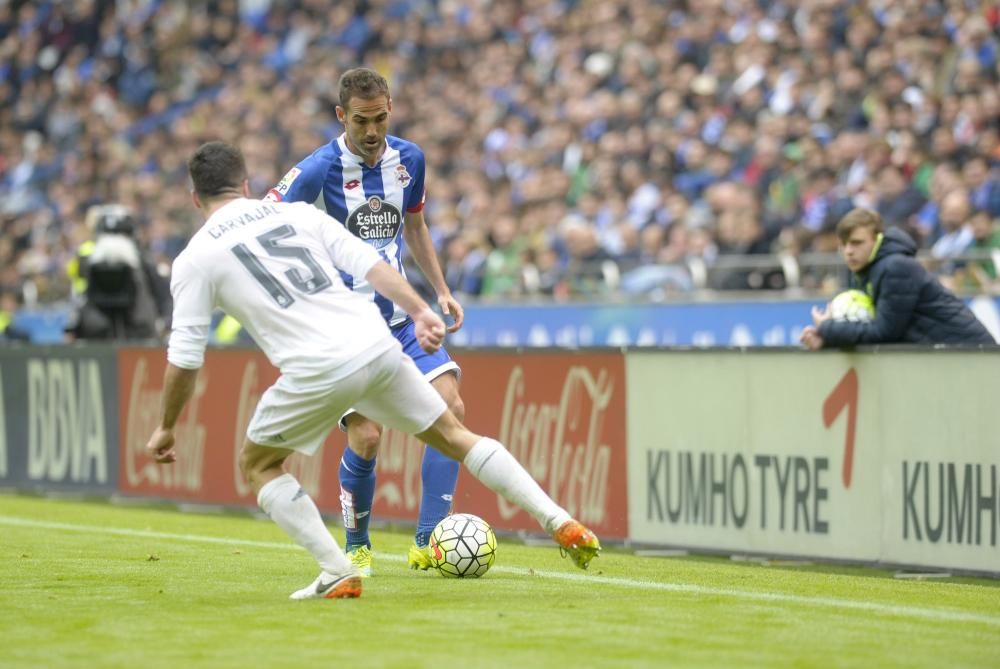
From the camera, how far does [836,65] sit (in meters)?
18.7

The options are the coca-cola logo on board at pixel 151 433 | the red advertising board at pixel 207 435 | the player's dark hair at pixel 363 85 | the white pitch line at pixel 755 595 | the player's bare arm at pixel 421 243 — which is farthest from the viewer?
the coca-cola logo on board at pixel 151 433

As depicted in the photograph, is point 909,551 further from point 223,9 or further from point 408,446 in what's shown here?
point 223,9

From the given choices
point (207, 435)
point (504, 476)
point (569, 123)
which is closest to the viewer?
point (504, 476)

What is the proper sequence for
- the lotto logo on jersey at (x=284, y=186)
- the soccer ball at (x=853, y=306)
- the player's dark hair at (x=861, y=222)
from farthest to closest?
the soccer ball at (x=853, y=306)
the player's dark hair at (x=861, y=222)
the lotto logo on jersey at (x=284, y=186)

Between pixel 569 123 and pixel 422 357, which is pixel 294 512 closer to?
pixel 422 357

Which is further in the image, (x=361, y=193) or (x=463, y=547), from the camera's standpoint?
(x=361, y=193)

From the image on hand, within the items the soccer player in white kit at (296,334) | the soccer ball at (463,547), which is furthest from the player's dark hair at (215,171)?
the soccer ball at (463,547)

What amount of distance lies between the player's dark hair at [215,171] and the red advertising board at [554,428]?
16.0 ft

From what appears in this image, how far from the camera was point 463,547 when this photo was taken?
8789 millimetres

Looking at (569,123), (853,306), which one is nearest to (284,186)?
(853,306)

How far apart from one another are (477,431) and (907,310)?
3572mm

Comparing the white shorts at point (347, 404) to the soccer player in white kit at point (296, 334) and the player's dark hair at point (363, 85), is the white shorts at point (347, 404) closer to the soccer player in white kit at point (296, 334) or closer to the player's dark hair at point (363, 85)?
the soccer player in white kit at point (296, 334)

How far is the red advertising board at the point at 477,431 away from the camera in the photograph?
11961 millimetres

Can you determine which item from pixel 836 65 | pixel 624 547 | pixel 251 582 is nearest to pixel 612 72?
pixel 836 65
